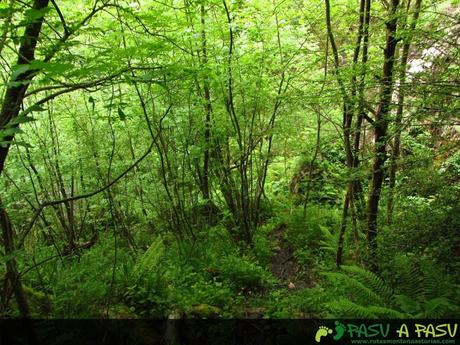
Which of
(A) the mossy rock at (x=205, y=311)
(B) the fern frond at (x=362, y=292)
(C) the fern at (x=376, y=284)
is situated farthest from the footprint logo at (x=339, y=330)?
(A) the mossy rock at (x=205, y=311)

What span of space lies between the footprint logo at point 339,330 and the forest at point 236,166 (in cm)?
17

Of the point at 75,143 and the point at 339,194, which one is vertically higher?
the point at 75,143

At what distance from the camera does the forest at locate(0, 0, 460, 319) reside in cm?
314

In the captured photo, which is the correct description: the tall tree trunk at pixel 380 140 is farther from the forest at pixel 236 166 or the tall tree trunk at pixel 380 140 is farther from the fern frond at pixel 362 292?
the fern frond at pixel 362 292

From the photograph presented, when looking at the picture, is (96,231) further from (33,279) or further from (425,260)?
(425,260)

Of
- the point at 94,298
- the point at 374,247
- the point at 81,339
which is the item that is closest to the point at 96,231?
the point at 94,298

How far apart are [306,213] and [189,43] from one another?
4427 mm

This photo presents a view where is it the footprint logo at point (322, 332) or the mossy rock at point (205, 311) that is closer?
the footprint logo at point (322, 332)

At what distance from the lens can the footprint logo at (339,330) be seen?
344 cm

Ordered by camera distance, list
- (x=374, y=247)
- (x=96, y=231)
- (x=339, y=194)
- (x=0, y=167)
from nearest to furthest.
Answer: (x=0, y=167) → (x=374, y=247) → (x=96, y=231) → (x=339, y=194)

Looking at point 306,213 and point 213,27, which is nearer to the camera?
point 213,27

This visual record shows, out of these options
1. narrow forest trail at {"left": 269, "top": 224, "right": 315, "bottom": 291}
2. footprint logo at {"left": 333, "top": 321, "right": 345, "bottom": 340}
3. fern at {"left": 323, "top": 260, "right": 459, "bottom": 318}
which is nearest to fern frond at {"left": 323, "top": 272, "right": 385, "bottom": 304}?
fern at {"left": 323, "top": 260, "right": 459, "bottom": 318}

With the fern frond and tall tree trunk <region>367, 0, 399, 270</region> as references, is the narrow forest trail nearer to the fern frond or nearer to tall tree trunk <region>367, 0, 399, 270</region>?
tall tree trunk <region>367, 0, 399, 270</region>

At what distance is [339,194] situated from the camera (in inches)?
343
